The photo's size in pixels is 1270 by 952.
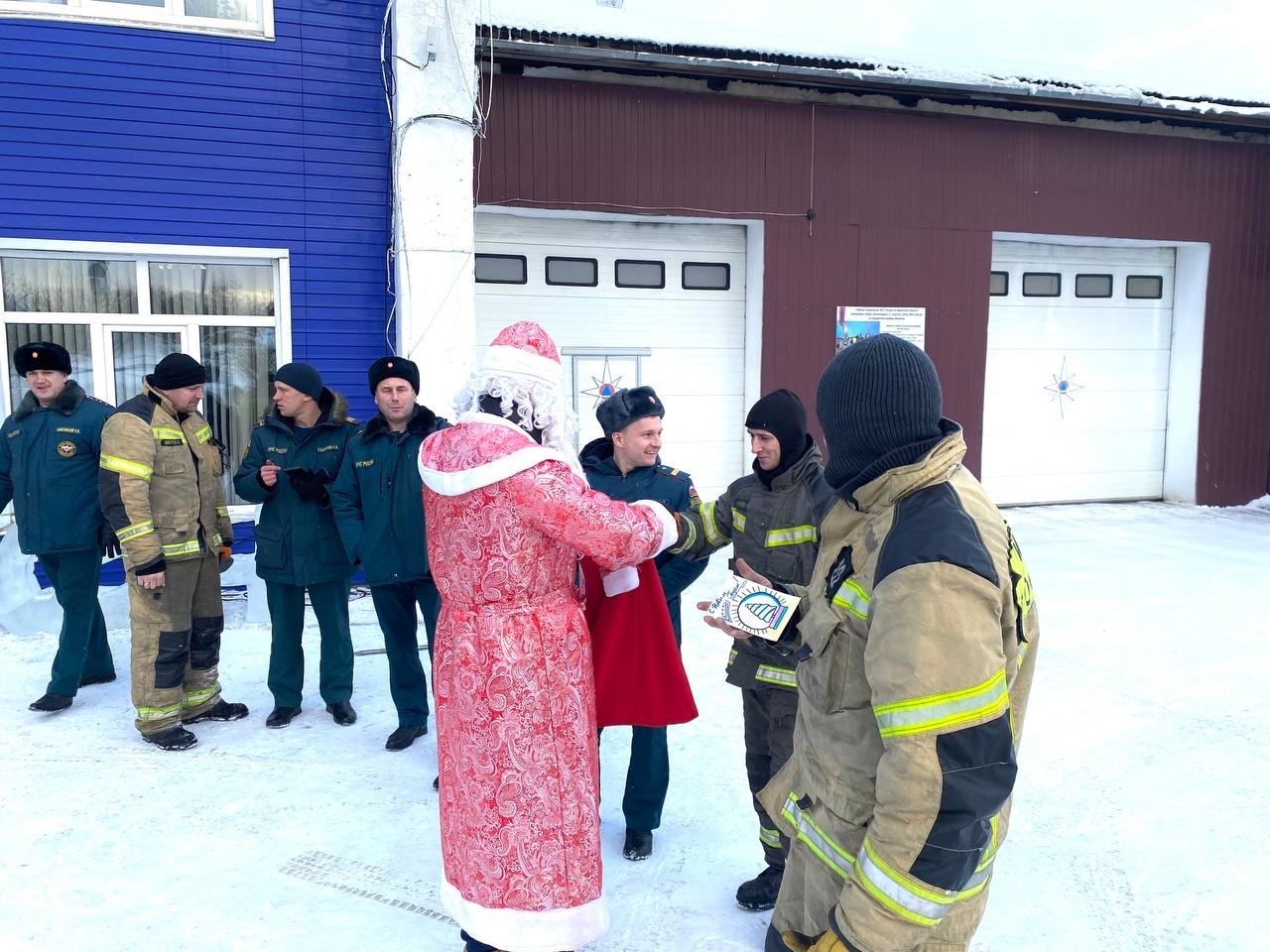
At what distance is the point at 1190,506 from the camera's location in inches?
406

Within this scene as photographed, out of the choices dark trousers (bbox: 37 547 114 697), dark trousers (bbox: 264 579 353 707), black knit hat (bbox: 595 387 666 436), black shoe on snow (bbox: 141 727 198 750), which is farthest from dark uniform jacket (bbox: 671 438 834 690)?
dark trousers (bbox: 37 547 114 697)

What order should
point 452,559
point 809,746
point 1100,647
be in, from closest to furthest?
1. point 809,746
2. point 452,559
3. point 1100,647

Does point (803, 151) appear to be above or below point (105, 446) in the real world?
above

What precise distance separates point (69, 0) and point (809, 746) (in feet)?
22.8

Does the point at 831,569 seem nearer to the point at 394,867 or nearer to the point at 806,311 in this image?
the point at 394,867

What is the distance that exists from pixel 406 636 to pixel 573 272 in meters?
4.98

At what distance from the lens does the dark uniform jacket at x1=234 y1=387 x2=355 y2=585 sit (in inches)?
169

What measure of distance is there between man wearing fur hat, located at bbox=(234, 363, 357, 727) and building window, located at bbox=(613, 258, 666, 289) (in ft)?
14.7

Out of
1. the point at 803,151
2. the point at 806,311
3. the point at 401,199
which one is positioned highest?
the point at 803,151

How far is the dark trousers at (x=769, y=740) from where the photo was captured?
274cm

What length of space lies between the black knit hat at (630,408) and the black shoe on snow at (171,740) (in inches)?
103

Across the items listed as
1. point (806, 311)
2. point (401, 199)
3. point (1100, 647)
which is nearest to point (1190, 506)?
point (806, 311)

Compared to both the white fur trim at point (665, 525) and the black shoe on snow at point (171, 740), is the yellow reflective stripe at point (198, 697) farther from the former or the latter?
the white fur trim at point (665, 525)

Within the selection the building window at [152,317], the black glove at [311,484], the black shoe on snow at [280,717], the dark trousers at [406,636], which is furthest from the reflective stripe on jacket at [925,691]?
the building window at [152,317]
